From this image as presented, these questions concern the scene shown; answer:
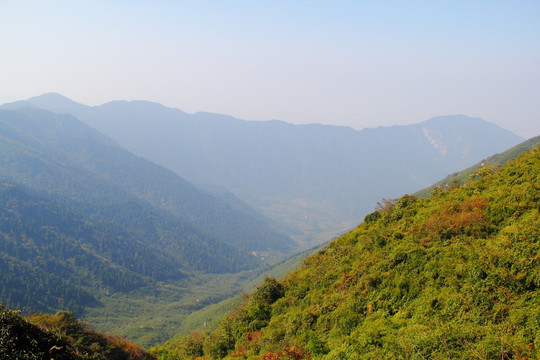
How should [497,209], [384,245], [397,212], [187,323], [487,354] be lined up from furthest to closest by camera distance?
[187,323] → [397,212] → [384,245] → [497,209] → [487,354]

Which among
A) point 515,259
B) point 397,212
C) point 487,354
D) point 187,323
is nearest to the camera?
point 487,354

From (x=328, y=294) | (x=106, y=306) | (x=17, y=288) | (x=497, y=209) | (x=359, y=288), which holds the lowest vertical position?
(x=106, y=306)

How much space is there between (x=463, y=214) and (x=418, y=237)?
4.22 meters

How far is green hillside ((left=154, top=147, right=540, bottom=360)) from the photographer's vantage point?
18094mm

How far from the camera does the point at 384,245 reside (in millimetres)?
35594

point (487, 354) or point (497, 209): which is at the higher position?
point (497, 209)

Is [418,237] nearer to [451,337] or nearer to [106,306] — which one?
[451,337]

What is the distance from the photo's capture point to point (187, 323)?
152 m

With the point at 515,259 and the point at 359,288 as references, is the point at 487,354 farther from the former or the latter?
the point at 359,288

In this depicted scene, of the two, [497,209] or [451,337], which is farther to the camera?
[497,209]

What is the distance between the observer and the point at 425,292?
24.0 meters

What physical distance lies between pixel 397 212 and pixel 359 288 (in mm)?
16977

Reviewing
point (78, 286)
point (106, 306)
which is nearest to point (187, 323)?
point (106, 306)

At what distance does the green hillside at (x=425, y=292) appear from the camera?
59.4ft
